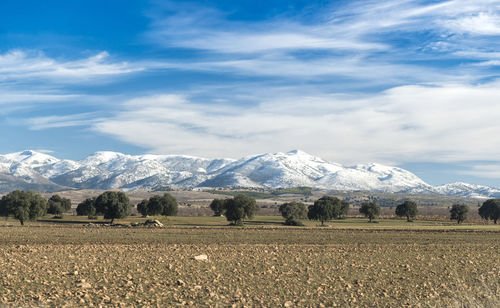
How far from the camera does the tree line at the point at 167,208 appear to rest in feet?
348

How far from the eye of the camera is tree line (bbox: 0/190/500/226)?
106 meters

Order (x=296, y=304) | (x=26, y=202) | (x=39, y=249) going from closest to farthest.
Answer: (x=296, y=304)
(x=39, y=249)
(x=26, y=202)

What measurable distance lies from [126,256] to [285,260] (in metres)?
12.3

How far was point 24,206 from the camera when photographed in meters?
104

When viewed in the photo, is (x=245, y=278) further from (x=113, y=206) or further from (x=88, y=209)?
(x=88, y=209)

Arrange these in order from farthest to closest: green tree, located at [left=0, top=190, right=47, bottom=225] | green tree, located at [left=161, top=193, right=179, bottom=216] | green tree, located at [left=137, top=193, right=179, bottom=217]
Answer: green tree, located at [left=161, top=193, right=179, bottom=216], green tree, located at [left=137, top=193, right=179, bottom=217], green tree, located at [left=0, top=190, right=47, bottom=225]

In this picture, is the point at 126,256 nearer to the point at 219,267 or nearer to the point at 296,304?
the point at 219,267

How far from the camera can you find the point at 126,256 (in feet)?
129

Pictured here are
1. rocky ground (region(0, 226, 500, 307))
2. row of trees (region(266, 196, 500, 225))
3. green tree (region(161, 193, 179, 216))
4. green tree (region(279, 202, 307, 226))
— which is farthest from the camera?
green tree (region(279, 202, 307, 226))

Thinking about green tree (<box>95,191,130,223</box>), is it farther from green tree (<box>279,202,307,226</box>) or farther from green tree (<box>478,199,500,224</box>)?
green tree (<box>478,199,500,224</box>)

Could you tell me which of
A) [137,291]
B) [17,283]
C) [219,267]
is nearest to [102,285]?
[137,291]

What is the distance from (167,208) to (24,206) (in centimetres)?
3869

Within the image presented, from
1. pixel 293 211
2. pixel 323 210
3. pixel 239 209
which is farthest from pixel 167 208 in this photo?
pixel 323 210

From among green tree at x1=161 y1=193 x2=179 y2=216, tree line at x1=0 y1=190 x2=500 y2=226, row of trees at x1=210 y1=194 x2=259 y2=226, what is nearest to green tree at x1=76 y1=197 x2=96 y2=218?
tree line at x1=0 y1=190 x2=500 y2=226
